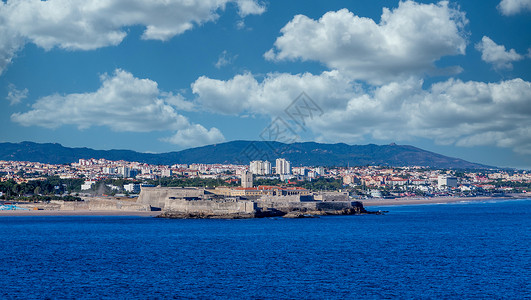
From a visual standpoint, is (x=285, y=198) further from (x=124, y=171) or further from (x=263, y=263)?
(x=124, y=171)

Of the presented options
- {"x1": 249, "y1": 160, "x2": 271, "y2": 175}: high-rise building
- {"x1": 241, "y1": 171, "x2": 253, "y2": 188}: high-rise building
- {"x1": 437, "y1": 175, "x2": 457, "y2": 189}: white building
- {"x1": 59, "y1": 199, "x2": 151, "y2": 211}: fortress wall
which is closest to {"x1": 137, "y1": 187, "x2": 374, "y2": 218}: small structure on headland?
{"x1": 59, "y1": 199, "x2": 151, "y2": 211}: fortress wall

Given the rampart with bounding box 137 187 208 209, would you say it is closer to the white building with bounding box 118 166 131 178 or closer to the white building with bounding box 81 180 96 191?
the white building with bounding box 81 180 96 191

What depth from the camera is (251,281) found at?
2648cm

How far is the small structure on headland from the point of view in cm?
6419

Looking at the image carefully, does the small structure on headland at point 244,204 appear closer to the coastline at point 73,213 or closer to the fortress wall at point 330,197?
the fortress wall at point 330,197

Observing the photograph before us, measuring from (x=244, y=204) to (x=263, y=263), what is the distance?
3252 centimetres

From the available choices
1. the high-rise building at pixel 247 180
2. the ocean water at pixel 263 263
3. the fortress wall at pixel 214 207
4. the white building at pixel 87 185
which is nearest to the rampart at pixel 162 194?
the fortress wall at pixel 214 207

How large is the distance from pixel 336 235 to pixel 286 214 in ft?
68.8

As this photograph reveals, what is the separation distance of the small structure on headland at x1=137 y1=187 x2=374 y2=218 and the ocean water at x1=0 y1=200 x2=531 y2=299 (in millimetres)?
11405

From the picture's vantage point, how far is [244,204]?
6412cm

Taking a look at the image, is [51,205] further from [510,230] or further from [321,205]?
[510,230]

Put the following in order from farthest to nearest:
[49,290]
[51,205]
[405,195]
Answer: [405,195] < [51,205] < [49,290]

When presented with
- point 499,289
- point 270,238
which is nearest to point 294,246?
point 270,238

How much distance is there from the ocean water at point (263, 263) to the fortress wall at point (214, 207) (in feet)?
36.4
